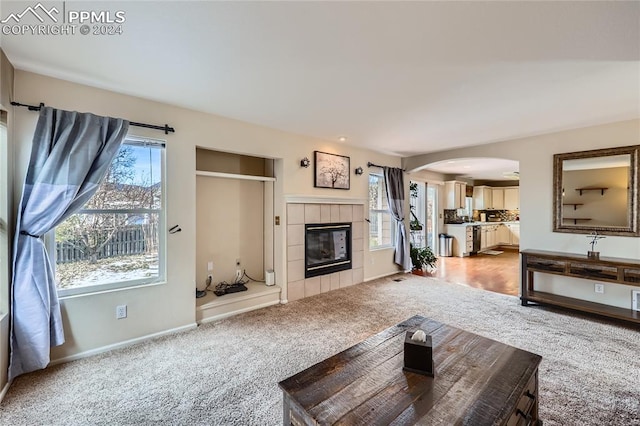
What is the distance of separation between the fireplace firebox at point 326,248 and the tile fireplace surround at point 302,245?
8 centimetres

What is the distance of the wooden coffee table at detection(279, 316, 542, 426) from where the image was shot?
1109 mm

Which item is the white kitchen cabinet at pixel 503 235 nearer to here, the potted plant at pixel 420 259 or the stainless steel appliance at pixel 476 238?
the stainless steel appliance at pixel 476 238

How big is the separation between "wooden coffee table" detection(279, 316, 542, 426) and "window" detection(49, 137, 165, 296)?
88.8 inches

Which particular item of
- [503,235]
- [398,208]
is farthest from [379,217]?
[503,235]

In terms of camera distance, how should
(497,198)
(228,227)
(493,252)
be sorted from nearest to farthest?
1. (228,227)
2. (493,252)
3. (497,198)

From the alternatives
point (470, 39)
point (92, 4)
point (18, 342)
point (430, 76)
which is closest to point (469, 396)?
point (470, 39)

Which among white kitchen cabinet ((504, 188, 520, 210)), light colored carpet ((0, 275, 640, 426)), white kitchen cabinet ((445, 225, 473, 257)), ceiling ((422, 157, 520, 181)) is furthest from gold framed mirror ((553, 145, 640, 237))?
white kitchen cabinet ((504, 188, 520, 210))

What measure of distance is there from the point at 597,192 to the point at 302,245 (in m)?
3.95

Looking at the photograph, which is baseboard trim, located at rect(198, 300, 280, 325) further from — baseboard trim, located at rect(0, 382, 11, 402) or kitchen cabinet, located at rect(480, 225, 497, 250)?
kitchen cabinet, located at rect(480, 225, 497, 250)

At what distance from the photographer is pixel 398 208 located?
17.6 ft

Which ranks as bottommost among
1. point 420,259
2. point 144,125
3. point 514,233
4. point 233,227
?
point 420,259

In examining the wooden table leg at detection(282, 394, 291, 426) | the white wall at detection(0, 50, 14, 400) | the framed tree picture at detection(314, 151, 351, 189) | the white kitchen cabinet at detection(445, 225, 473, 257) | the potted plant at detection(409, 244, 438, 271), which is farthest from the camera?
the white kitchen cabinet at detection(445, 225, 473, 257)

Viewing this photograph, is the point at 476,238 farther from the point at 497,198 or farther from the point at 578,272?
the point at 578,272

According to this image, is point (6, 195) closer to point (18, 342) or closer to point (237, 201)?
point (18, 342)
